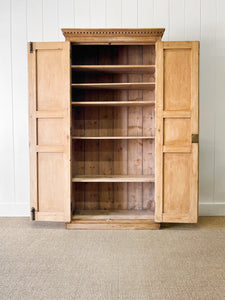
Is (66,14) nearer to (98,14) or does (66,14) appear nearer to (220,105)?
(98,14)

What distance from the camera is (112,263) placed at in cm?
182

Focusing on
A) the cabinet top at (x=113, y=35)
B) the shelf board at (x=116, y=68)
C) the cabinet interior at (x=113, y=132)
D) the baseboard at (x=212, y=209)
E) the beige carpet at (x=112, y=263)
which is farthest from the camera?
the baseboard at (x=212, y=209)

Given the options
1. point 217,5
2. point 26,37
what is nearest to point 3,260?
point 26,37

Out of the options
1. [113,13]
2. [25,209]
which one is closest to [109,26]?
[113,13]

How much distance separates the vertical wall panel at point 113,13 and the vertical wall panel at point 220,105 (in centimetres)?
119

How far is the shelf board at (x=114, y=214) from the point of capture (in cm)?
255

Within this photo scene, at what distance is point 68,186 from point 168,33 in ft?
7.10

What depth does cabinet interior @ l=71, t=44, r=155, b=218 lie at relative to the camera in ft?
9.29

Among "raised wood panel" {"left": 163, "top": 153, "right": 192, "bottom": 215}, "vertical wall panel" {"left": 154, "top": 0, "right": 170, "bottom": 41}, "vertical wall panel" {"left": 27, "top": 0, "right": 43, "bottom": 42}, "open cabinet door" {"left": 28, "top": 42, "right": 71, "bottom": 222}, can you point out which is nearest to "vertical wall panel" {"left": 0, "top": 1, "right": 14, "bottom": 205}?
"vertical wall panel" {"left": 27, "top": 0, "right": 43, "bottom": 42}

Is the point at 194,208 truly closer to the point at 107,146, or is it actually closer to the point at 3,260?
the point at 107,146

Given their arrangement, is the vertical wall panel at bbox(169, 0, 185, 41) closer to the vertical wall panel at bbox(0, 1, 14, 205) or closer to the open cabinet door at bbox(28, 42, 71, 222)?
the open cabinet door at bbox(28, 42, 71, 222)

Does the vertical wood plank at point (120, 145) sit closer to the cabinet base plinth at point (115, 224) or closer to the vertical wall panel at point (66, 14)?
the cabinet base plinth at point (115, 224)

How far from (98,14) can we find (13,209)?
2.63m

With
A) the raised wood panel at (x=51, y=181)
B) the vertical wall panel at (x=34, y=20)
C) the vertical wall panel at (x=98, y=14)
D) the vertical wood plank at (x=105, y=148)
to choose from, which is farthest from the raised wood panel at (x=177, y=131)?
the vertical wall panel at (x=34, y=20)
